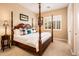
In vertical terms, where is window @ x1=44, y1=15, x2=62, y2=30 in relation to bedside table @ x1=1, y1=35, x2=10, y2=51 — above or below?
above

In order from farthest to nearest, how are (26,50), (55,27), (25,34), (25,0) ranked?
(25,34) < (55,27) < (26,50) < (25,0)

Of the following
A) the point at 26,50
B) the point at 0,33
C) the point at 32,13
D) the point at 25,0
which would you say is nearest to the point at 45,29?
the point at 32,13

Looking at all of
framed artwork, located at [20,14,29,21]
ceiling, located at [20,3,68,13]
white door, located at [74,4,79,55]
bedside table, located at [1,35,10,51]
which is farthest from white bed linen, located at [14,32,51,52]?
white door, located at [74,4,79,55]

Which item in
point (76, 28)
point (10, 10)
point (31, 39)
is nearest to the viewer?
point (76, 28)

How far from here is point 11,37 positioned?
112 inches

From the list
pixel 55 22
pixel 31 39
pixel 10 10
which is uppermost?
pixel 10 10

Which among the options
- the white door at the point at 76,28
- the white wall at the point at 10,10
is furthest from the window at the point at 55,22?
the white door at the point at 76,28

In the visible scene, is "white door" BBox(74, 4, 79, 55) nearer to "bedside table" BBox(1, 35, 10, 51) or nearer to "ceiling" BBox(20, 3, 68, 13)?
"ceiling" BBox(20, 3, 68, 13)

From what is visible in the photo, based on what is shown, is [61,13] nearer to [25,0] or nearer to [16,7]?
[25,0]

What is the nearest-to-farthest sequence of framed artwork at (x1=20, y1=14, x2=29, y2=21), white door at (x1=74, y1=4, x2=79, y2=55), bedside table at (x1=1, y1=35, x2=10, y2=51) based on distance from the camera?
white door at (x1=74, y1=4, x2=79, y2=55) → bedside table at (x1=1, y1=35, x2=10, y2=51) → framed artwork at (x1=20, y1=14, x2=29, y2=21)

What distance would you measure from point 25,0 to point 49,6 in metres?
0.92

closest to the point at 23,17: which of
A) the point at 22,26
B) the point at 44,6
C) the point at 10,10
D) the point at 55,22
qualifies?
the point at 22,26

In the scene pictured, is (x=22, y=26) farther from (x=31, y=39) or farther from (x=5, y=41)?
(x=5, y=41)

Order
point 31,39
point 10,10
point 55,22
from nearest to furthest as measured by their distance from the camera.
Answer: point 31,39
point 10,10
point 55,22
